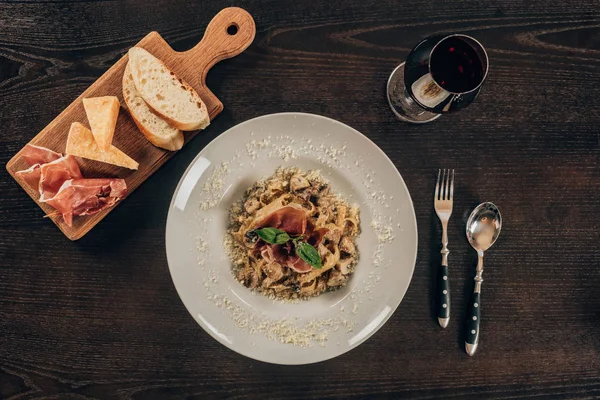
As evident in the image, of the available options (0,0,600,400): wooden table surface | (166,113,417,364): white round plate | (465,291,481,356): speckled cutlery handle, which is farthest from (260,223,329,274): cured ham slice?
(465,291,481,356): speckled cutlery handle

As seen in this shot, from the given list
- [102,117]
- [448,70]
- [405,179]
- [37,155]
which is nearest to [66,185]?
[37,155]

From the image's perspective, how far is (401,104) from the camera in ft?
7.45

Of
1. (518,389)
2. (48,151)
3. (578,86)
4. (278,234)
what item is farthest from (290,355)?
(578,86)

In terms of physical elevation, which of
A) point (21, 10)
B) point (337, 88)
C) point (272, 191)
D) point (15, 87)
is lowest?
point (272, 191)

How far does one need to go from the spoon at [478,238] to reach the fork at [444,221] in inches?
4.3

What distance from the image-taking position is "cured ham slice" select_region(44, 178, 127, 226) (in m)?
2.06

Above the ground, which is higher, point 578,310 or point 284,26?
point 284,26

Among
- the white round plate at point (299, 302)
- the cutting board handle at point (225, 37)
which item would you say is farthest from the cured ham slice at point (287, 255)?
the cutting board handle at point (225, 37)

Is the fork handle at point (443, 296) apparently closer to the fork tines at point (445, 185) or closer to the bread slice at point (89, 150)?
the fork tines at point (445, 185)

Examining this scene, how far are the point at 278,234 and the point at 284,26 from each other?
3.16 ft

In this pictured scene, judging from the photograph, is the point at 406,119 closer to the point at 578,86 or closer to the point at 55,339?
the point at 578,86

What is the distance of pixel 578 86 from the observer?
7.73ft

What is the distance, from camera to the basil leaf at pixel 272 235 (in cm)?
205

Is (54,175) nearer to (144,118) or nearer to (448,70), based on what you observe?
(144,118)
